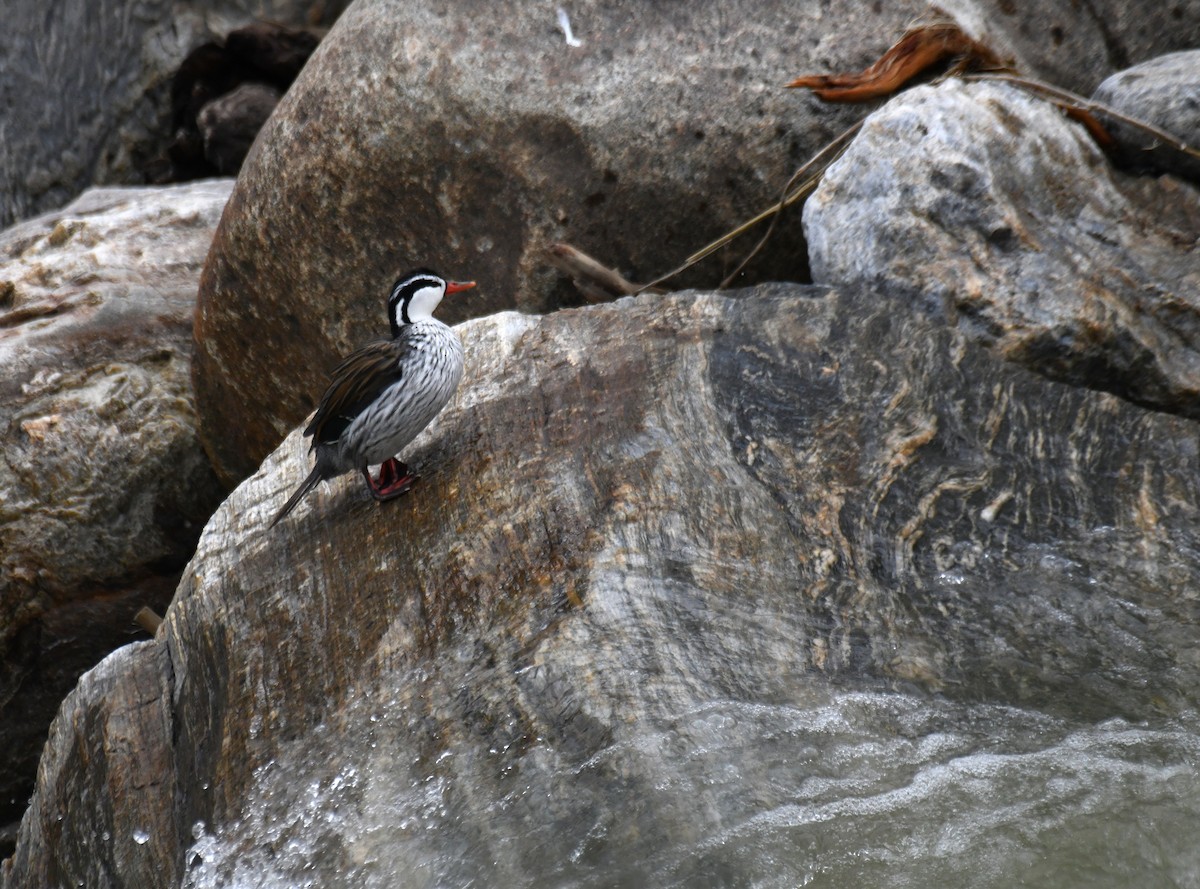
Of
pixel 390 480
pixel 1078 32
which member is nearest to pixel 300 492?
pixel 390 480

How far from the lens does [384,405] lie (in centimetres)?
471

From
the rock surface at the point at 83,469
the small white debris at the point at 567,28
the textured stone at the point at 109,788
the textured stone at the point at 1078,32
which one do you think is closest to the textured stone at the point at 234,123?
the rock surface at the point at 83,469

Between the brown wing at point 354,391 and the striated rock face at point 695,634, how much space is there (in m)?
0.33

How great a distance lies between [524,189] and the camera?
252 inches

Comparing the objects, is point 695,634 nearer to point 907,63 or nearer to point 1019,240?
point 1019,240

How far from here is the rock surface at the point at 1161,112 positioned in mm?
5926

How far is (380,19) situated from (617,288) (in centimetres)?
187

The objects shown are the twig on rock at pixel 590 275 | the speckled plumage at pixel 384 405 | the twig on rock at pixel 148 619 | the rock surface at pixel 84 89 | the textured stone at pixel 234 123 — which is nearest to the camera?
the speckled plumage at pixel 384 405

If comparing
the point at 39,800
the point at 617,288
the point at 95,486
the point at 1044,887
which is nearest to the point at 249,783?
the point at 39,800

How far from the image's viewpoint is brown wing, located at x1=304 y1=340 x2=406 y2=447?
4766 millimetres

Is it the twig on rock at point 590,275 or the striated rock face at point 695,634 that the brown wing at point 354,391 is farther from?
the twig on rock at point 590,275

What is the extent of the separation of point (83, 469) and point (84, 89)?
523cm

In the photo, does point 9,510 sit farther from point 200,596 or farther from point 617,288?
point 617,288

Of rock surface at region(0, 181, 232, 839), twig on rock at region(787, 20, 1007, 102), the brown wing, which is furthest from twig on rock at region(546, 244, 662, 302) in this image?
rock surface at region(0, 181, 232, 839)
